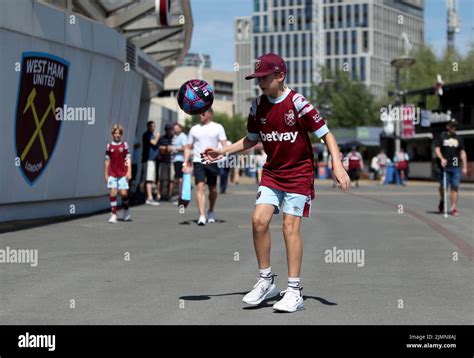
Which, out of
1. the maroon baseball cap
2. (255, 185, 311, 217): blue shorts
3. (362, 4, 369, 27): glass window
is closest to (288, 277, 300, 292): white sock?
(255, 185, 311, 217): blue shorts

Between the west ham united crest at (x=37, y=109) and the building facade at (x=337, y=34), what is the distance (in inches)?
4989

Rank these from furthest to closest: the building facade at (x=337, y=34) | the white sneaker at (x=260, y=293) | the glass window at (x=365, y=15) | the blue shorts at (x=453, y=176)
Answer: the building facade at (x=337, y=34), the glass window at (x=365, y=15), the blue shorts at (x=453, y=176), the white sneaker at (x=260, y=293)

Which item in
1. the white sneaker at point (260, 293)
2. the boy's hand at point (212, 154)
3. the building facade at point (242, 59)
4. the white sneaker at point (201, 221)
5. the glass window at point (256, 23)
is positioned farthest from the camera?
the building facade at point (242, 59)

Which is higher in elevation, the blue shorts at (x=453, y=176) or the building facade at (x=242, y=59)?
the building facade at (x=242, y=59)

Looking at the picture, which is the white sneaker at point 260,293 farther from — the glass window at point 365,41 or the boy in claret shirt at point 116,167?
the glass window at point 365,41

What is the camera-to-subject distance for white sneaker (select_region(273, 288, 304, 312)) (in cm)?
604

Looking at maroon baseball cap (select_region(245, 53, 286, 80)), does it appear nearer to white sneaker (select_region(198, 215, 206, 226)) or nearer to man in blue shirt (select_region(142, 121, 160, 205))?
white sneaker (select_region(198, 215, 206, 226))

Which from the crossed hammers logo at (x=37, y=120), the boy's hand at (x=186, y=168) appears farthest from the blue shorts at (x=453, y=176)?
the crossed hammers logo at (x=37, y=120)

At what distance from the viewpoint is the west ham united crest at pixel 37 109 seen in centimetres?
1360

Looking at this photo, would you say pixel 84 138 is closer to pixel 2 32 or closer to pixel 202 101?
pixel 2 32

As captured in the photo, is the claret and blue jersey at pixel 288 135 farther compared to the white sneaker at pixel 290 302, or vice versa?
the claret and blue jersey at pixel 288 135

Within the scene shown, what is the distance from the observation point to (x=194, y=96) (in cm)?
703

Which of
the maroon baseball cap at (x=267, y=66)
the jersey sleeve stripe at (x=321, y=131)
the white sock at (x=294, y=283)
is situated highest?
the maroon baseball cap at (x=267, y=66)

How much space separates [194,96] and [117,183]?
24.9 ft
